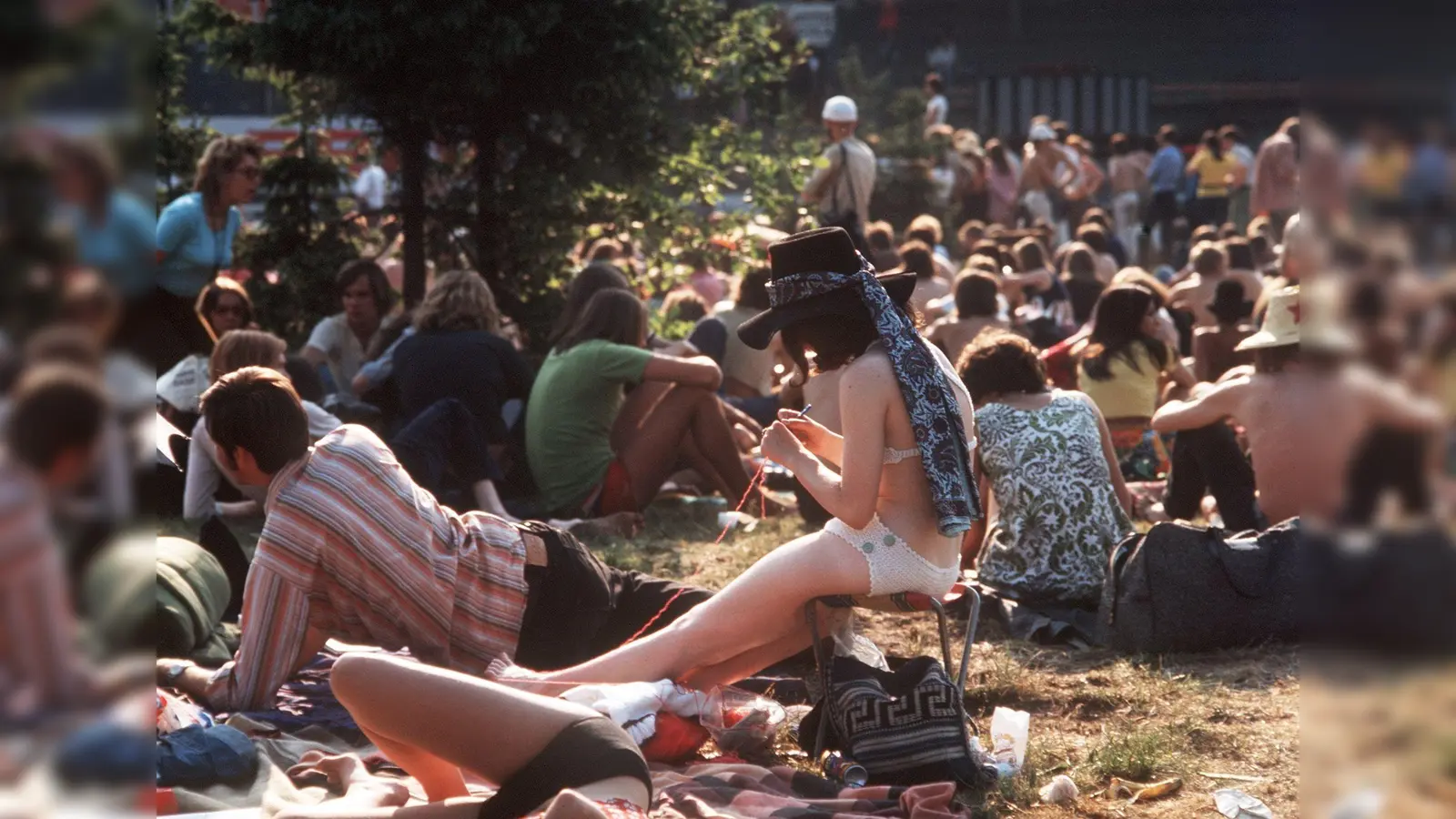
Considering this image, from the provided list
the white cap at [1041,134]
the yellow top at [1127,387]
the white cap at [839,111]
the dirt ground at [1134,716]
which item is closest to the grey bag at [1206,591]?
the dirt ground at [1134,716]

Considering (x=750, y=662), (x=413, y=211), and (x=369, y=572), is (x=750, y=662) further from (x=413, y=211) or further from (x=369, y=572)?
(x=413, y=211)

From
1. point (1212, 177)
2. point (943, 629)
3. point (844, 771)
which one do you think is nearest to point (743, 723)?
point (844, 771)

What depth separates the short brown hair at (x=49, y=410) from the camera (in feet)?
3.12

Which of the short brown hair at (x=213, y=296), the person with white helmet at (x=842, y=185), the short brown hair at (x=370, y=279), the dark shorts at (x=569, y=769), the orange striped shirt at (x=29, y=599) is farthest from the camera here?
the person with white helmet at (x=842, y=185)

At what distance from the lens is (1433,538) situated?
1028mm

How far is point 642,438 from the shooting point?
726 cm

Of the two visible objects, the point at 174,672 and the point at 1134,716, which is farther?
the point at 1134,716

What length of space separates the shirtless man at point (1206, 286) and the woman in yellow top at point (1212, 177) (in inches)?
299

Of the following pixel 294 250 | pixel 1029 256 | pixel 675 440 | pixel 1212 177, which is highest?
pixel 294 250

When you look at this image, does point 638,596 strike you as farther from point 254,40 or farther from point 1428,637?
point 254,40

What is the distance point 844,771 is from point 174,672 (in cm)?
180

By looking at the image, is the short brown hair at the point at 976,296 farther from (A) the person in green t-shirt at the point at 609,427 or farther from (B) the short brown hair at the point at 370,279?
(B) the short brown hair at the point at 370,279

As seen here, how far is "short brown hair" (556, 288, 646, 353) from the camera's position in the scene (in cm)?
709

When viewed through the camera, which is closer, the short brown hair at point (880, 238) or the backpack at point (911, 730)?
the backpack at point (911, 730)
